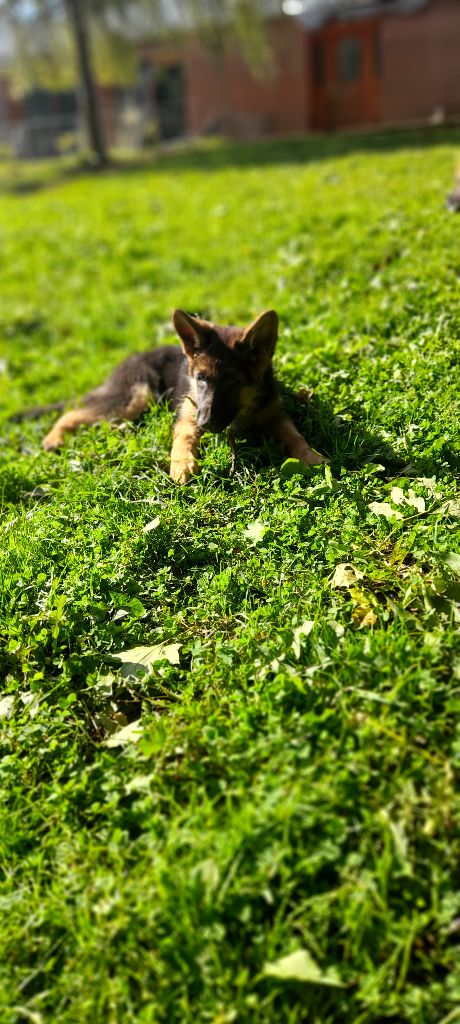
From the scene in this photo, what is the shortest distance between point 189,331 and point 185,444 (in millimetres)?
757

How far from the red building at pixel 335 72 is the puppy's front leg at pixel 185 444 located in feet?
79.9

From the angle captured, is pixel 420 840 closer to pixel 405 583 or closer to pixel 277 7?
pixel 405 583

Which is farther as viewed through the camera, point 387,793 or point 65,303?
point 65,303

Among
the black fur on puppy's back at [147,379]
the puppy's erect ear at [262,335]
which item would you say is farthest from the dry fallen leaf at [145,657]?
the black fur on puppy's back at [147,379]

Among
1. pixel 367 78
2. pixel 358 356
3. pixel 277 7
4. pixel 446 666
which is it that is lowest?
pixel 446 666

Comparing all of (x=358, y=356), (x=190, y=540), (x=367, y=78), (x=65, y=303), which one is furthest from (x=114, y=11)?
(x=190, y=540)

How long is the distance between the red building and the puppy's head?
24.2 metres

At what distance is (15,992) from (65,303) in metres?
9.84

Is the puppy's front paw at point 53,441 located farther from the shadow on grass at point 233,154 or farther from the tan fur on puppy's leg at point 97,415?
Answer: the shadow on grass at point 233,154

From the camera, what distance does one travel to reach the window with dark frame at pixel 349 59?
29.2m

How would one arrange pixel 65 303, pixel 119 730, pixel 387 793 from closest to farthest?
1. pixel 387 793
2. pixel 119 730
3. pixel 65 303

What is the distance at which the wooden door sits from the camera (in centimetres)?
2888

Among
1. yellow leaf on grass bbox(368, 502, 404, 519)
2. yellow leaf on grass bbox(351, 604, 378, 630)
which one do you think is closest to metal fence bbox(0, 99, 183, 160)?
yellow leaf on grass bbox(368, 502, 404, 519)

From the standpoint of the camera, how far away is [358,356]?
5.95 m
